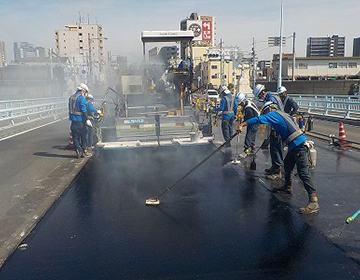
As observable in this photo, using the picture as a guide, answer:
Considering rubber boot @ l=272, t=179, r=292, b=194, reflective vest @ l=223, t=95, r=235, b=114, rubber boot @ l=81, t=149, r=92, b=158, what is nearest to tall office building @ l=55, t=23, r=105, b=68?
rubber boot @ l=81, t=149, r=92, b=158

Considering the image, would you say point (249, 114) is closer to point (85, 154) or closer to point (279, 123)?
point (279, 123)

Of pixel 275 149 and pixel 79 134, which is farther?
pixel 79 134

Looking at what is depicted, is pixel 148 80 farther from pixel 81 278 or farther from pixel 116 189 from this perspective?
pixel 81 278

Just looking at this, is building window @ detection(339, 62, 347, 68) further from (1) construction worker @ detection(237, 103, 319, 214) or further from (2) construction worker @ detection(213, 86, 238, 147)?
(1) construction worker @ detection(237, 103, 319, 214)

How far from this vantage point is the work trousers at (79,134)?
319 inches

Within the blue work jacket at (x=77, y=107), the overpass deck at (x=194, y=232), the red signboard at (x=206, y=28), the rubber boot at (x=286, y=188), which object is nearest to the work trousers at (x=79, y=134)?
the blue work jacket at (x=77, y=107)

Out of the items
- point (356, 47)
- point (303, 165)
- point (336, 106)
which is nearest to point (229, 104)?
point (303, 165)

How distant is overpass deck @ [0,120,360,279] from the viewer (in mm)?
3195

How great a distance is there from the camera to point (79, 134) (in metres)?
8.23

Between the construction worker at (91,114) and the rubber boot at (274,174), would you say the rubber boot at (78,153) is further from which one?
the rubber boot at (274,174)

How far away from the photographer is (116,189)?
5.71 meters

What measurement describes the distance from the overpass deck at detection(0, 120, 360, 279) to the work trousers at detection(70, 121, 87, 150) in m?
1.99

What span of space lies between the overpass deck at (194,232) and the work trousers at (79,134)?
6.54 ft

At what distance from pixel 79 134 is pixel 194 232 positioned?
5239mm
